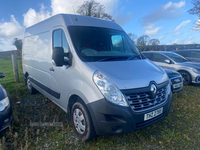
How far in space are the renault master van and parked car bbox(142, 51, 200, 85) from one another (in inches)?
161

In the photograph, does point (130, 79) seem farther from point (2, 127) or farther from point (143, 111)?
point (2, 127)

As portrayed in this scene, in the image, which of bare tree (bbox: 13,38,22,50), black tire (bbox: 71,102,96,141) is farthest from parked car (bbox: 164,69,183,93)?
bare tree (bbox: 13,38,22,50)

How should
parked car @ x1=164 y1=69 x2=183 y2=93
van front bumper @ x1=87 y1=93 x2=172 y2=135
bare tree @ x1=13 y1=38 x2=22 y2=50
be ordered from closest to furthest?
1. van front bumper @ x1=87 y1=93 x2=172 y2=135
2. parked car @ x1=164 y1=69 x2=183 y2=93
3. bare tree @ x1=13 y1=38 x2=22 y2=50

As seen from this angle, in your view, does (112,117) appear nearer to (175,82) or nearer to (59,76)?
(59,76)

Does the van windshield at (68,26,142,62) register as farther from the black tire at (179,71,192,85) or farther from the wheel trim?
the black tire at (179,71,192,85)

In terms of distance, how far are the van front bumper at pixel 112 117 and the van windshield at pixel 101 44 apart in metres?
0.88

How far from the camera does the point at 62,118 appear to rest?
3.54 meters

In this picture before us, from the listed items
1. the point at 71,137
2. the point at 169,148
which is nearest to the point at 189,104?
the point at 169,148

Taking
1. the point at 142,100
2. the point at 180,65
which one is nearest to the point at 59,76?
the point at 142,100

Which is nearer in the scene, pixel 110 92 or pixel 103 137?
pixel 110 92

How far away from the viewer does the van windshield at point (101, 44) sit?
2809 mm

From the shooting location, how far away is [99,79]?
7.47 feet

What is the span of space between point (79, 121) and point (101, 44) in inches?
66.0

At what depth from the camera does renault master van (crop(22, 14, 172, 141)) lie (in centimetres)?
222
